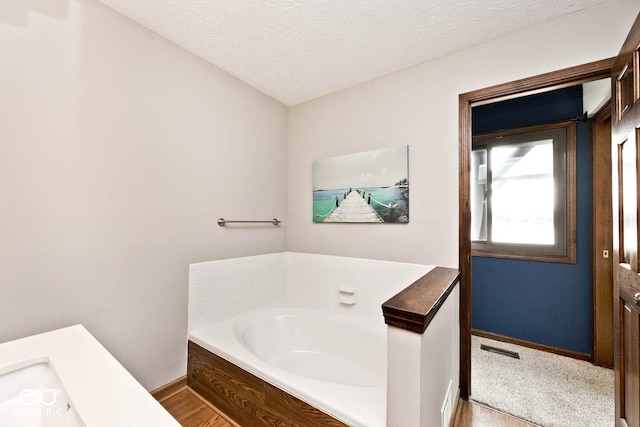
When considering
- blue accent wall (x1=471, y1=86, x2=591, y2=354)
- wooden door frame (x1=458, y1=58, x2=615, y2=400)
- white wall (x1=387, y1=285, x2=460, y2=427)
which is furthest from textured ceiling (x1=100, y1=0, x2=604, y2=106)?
white wall (x1=387, y1=285, x2=460, y2=427)

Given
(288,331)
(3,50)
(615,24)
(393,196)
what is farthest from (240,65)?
(615,24)

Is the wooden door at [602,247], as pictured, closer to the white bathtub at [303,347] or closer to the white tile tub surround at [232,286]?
the white bathtub at [303,347]

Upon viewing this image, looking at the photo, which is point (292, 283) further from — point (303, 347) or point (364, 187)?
point (364, 187)

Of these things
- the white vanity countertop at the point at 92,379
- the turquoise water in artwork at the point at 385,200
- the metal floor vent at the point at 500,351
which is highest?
the turquoise water in artwork at the point at 385,200

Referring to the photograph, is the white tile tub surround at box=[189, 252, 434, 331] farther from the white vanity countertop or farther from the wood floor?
the white vanity countertop

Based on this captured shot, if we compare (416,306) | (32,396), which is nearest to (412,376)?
(416,306)

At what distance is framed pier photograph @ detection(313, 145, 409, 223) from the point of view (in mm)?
2025

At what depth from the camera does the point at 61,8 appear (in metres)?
1.33

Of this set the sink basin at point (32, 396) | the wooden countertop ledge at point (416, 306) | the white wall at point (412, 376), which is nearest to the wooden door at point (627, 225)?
the wooden countertop ledge at point (416, 306)

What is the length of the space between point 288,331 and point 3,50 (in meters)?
2.27

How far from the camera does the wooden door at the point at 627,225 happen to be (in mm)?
1089

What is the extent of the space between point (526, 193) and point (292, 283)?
2479 mm

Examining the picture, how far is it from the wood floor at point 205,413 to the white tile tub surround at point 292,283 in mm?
400

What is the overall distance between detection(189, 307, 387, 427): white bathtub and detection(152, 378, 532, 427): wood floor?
0.33m
